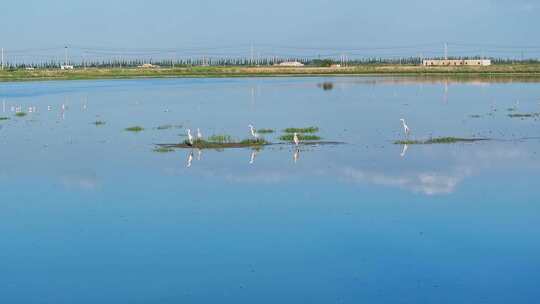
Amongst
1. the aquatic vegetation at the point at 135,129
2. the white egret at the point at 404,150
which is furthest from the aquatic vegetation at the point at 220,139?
the aquatic vegetation at the point at 135,129

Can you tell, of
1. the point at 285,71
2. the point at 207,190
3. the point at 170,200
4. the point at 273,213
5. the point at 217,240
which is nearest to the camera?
the point at 217,240

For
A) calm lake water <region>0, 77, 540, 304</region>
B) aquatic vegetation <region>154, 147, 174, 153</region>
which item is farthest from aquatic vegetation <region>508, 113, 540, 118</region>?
aquatic vegetation <region>154, 147, 174, 153</region>

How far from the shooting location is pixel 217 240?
13234mm

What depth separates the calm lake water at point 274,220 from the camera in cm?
1081

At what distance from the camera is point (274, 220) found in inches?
576

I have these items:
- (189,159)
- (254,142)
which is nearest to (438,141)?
(254,142)

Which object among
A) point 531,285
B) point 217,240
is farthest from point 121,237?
point 531,285

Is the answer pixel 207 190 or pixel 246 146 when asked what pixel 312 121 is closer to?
pixel 246 146

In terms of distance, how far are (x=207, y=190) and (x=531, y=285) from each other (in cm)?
847

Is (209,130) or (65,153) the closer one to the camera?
(65,153)

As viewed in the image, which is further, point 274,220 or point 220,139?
point 220,139

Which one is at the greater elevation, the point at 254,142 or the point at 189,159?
the point at 254,142

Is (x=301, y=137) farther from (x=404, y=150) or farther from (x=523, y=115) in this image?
(x=523, y=115)

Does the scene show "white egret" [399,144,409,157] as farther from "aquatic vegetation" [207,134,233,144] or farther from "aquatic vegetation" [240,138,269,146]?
"aquatic vegetation" [207,134,233,144]
